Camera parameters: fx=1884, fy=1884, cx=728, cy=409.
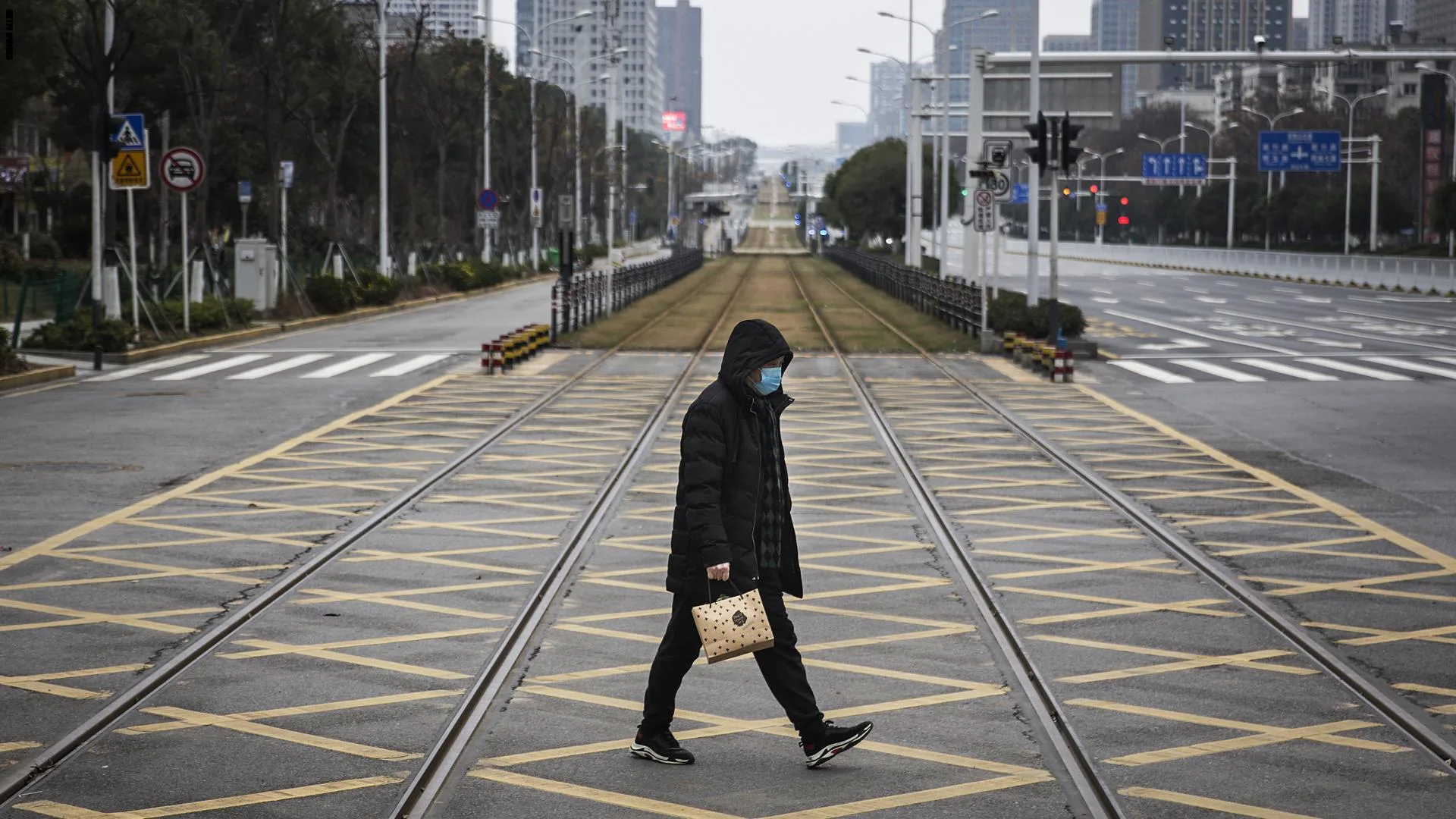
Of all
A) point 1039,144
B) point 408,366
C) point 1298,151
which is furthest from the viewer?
point 1298,151

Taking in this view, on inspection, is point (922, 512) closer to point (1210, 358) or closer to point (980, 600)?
point (980, 600)

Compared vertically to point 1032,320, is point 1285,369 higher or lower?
lower

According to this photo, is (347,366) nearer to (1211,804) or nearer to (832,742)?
(832,742)

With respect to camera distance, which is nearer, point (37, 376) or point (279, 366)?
point (37, 376)

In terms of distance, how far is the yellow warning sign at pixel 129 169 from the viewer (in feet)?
93.2

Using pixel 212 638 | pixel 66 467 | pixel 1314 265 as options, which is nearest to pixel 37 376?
pixel 66 467

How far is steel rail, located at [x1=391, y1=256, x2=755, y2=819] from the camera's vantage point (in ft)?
23.4

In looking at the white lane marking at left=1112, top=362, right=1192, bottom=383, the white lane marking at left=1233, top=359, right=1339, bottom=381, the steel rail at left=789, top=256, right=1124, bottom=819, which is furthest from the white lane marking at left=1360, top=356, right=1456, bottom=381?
the steel rail at left=789, top=256, right=1124, bottom=819

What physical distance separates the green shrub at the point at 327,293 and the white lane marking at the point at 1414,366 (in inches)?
903

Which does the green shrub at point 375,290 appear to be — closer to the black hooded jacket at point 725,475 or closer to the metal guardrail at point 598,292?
the metal guardrail at point 598,292

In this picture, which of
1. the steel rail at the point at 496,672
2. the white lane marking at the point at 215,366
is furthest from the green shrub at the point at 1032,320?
the steel rail at the point at 496,672

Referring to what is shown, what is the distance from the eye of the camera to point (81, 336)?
29.8 m

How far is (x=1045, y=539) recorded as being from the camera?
1334cm

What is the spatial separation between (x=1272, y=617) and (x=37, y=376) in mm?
19616
